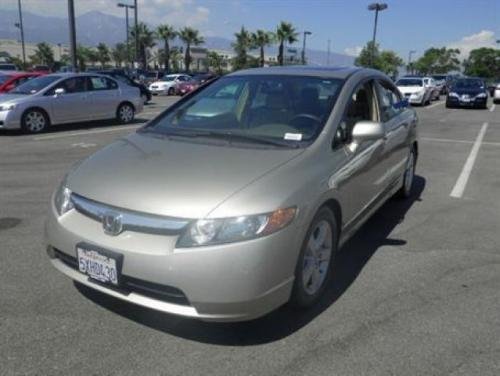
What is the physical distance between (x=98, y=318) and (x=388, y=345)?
186 cm

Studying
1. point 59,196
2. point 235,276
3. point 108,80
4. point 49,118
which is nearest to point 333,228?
point 235,276

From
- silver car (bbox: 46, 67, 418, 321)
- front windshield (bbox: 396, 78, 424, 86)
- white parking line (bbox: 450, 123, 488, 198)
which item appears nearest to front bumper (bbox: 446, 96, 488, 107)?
front windshield (bbox: 396, 78, 424, 86)

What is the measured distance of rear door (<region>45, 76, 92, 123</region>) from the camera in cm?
1247

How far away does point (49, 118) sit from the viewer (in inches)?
489

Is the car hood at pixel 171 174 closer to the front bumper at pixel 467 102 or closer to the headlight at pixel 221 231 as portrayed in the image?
the headlight at pixel 221 231

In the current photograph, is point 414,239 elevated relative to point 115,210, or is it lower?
lower

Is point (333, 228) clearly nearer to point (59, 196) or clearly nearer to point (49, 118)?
point (59, 196)

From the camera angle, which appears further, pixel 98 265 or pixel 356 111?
pixel 356 111

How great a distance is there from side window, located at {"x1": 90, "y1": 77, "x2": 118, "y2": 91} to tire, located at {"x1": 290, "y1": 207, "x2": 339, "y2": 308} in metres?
11.3

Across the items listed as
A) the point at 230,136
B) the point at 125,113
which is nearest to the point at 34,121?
the point at 125,113

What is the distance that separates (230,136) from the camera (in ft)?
12.7

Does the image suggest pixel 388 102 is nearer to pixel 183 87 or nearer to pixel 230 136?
pixel 230 136

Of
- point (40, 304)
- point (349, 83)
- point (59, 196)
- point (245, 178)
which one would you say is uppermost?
point (349, 83)

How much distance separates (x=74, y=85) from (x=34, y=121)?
1471mm
